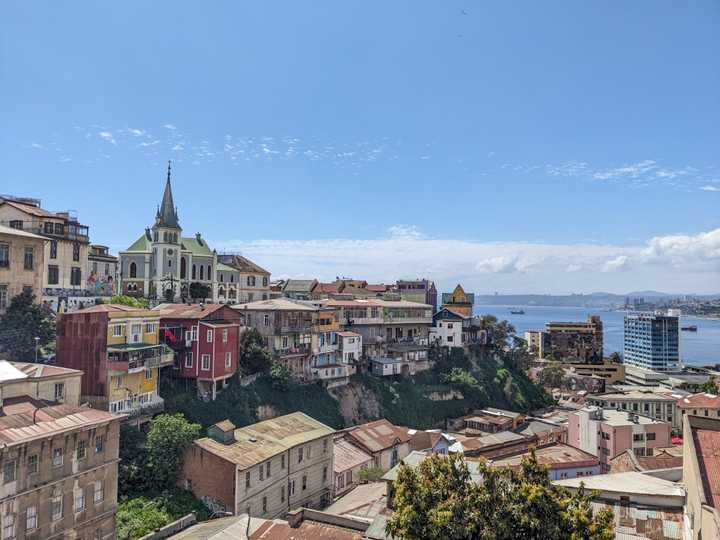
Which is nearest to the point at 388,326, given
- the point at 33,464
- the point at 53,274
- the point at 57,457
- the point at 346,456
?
the point at 346,456

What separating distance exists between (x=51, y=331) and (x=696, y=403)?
179 ft

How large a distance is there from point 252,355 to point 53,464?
18700mm

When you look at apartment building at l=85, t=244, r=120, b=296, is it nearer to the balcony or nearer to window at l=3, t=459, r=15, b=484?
the balcony

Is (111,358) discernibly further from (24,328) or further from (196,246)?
(196,246)

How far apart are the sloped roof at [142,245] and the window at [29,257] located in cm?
2225

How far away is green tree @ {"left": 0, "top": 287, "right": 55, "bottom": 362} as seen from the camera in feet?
98.9

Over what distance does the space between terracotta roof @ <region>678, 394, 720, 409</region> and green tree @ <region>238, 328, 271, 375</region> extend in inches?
1585

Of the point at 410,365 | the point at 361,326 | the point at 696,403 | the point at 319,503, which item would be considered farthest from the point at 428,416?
the point at 696,403

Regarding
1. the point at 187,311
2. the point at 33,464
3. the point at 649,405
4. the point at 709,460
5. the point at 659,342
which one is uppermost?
the point at 187,311

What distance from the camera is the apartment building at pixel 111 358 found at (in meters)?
27.8

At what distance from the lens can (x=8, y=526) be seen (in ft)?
59.3

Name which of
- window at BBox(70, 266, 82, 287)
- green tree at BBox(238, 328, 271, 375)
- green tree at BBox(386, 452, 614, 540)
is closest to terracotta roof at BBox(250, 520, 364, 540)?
green tree at BBox(386, 452, 614, 540)

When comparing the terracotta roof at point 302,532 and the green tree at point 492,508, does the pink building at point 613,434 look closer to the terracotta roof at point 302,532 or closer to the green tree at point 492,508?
the terracotta roof at point 302,532

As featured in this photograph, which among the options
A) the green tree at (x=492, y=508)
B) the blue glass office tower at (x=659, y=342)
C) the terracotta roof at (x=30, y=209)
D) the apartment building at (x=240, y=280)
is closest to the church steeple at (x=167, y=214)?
the apartment building at (x=240, y=280)
